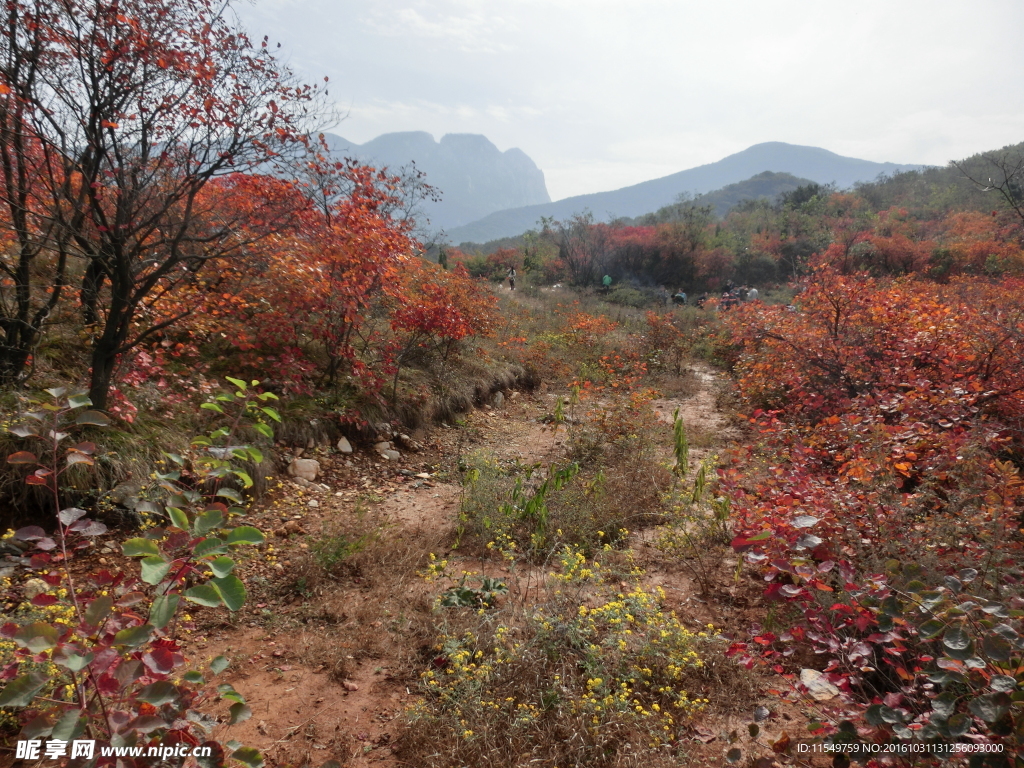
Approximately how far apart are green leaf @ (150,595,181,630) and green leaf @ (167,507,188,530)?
19 centimetres

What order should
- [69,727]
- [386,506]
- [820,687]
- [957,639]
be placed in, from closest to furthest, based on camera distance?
[69,727]
[957,639]
[820,687]
[386,506]

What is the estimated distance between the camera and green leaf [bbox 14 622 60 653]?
42.5 inches

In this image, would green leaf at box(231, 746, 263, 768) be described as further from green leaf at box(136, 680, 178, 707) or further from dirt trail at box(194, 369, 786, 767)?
dirt trail at box(194, 369, 786, 767)

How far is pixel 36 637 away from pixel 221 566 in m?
0.41

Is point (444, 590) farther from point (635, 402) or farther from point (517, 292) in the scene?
point (517, 292)

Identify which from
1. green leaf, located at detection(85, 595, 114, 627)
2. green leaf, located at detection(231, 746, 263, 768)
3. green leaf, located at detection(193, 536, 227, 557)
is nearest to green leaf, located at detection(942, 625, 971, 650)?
green leaf, located at detection(231, 746, 263, 768)

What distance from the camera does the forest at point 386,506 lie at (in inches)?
60.0

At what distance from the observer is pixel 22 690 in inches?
41.8

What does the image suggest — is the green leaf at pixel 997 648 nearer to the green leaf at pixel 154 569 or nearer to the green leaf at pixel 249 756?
the green leaf at pixel 249 756

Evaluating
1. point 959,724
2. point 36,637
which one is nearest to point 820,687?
point 959,724

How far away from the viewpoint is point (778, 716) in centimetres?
243

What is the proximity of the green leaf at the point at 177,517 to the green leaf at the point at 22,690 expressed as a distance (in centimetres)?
38

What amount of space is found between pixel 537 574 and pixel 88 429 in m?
3.64

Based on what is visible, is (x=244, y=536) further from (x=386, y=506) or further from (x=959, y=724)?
(x=386, y=506)
